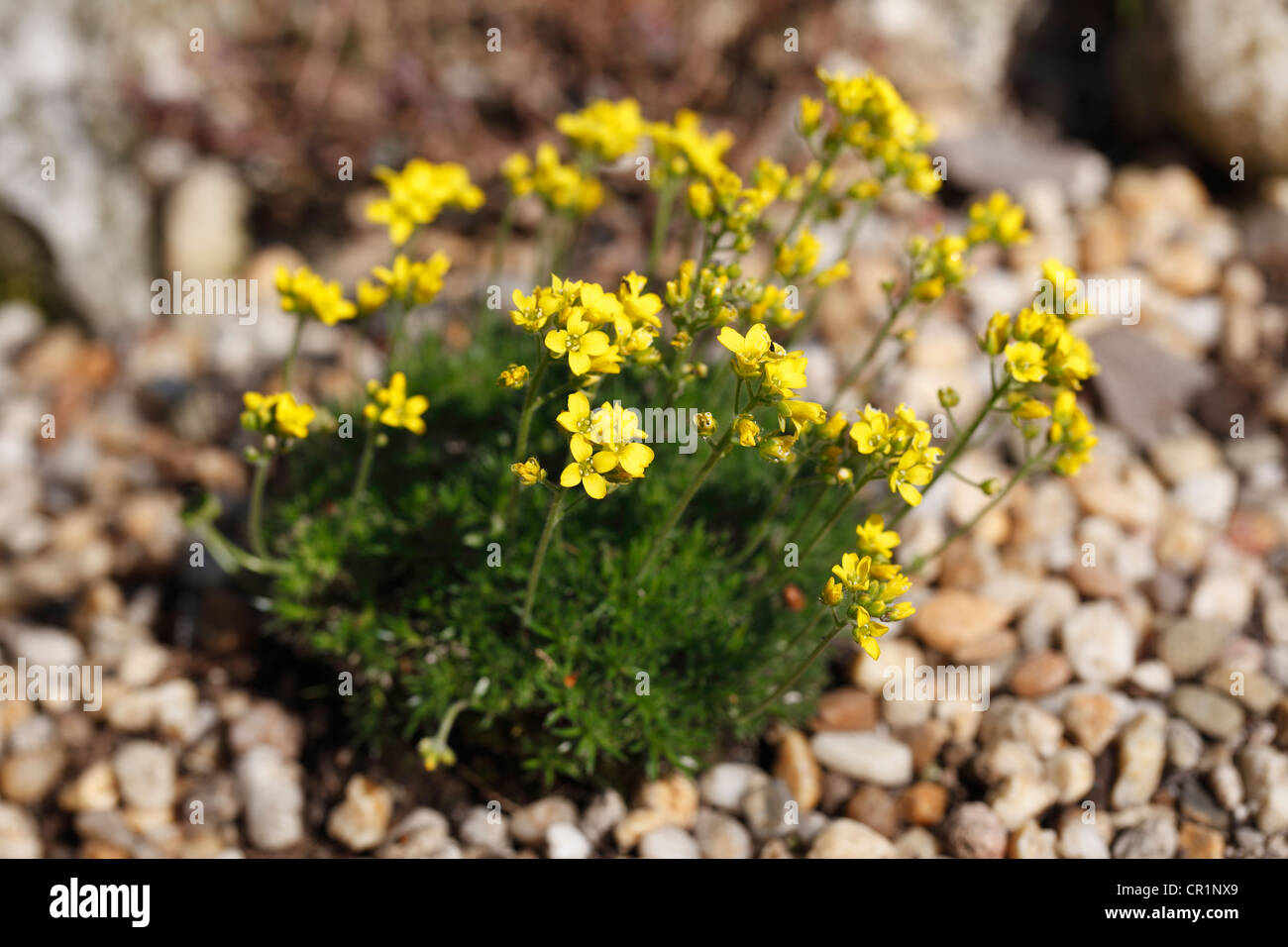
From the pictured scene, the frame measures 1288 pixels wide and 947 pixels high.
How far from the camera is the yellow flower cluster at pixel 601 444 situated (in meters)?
2.60

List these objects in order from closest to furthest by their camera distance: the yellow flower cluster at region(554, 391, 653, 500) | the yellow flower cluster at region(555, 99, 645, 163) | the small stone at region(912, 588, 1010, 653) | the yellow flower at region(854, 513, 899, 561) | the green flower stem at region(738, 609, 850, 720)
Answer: the yellow flower cluster at region(554, 391, 653, 500) → the yellow flower at region(854, 513, 899, 561) → the green flower stem at region(738, 609, 850, 720) → the yellow flower cluster at region(555, 99, 645, 163) → the small stone at region(912, 588, 1010, 653)

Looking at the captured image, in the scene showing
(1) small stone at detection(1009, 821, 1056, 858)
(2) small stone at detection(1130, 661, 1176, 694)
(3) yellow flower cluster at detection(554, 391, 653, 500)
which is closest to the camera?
(3) yellow flower cluster at detection(554, 391, 653, 500)

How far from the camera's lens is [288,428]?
129 inches

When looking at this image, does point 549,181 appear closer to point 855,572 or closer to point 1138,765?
point 855,572

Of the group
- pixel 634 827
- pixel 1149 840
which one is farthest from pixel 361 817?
pixel 1149 840

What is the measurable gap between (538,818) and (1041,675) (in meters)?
2.02

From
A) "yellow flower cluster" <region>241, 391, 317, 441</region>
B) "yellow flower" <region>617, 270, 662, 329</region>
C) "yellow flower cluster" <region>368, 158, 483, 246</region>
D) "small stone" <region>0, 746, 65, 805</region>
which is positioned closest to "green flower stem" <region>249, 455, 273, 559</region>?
"yellow flower cluster" <region>241, 391, 317, 441</region>

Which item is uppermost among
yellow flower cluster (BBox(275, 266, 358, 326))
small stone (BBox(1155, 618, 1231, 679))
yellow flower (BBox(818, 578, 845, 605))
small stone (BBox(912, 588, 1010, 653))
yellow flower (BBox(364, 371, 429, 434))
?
yellow flower cluster (BBox(275, 266, 358, 326))

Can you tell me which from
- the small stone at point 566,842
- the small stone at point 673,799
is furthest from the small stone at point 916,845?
the small stone at point 566,842

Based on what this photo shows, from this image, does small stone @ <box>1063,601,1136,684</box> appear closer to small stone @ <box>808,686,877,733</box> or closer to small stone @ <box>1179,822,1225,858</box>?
small stone @ <box>1179,822,1225,858</box>

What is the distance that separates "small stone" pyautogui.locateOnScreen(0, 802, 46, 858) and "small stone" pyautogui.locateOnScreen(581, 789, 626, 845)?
192 cm

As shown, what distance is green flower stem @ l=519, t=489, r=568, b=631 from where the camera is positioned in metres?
2.88

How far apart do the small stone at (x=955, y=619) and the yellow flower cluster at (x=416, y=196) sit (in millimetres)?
2435

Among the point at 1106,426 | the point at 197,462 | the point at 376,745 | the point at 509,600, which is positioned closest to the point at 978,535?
the point at 1106,426
